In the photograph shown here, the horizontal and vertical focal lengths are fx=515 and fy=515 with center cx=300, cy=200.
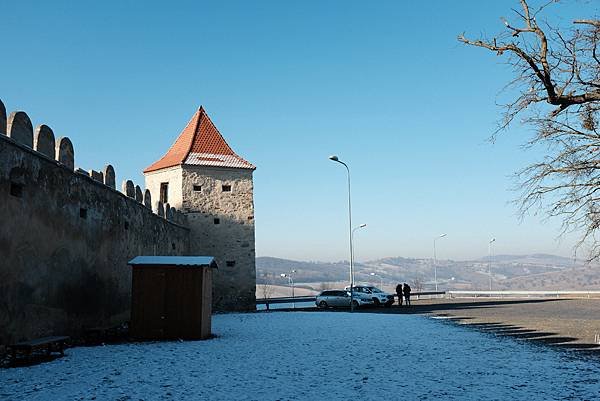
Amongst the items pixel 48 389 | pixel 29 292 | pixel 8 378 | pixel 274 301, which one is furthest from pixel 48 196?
pixel 274 301

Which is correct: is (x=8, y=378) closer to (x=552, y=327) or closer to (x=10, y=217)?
(x=10, y=217)

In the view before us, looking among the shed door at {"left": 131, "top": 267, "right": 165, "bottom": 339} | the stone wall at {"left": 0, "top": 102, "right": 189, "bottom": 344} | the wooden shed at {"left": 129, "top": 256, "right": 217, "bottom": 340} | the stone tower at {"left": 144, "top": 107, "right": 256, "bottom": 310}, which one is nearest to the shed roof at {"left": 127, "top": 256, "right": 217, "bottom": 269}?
the wooden shed at {"left": 129, "top": 256, "right": 217, "bottom": 340}

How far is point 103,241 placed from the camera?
1606 centimetres

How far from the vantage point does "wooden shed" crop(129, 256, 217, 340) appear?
14.1m

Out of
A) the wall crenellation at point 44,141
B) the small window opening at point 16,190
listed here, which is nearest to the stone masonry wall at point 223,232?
the wall crenellation at point 44,141

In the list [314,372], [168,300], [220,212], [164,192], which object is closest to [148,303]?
[168,300]

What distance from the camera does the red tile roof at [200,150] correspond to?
2989cm

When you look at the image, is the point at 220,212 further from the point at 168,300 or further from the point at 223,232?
the point at 168,300

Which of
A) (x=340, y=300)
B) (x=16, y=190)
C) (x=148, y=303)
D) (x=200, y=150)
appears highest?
(x=200, y=150)

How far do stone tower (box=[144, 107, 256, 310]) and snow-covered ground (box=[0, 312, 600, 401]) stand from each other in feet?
49.8

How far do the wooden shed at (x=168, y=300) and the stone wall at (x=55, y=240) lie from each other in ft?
5.42

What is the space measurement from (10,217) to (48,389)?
477 centimetres

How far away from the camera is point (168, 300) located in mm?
14273

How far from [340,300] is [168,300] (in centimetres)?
1900
